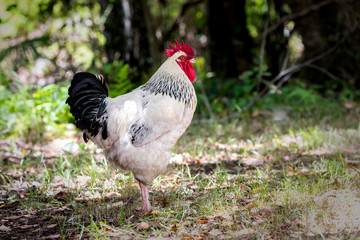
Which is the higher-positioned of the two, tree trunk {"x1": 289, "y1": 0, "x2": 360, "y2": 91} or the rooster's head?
the rooster's head

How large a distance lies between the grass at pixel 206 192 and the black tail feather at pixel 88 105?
2.65 ft

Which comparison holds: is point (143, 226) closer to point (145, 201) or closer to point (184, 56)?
point (145, 201)

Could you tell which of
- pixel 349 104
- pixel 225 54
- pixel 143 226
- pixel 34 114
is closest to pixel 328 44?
pixel 349 104

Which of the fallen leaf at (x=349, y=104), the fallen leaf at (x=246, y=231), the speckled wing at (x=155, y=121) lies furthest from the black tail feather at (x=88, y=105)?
the fallen leaf at (x=349, y=104)

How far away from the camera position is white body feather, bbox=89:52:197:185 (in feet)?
10.8

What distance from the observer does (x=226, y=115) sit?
7.24 metres

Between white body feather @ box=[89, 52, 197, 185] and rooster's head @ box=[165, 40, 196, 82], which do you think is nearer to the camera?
white body feather @ box=[89, 52, 197, 185]

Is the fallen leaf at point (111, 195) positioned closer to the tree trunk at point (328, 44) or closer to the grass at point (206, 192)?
the grass at point (206, 192)

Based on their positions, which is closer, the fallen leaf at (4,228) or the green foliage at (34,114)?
the fallen leaf at (4,228)

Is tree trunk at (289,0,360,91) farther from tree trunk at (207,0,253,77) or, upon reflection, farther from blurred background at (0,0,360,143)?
tree trunk at (207,0,253,77)

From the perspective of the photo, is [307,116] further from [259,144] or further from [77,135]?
[77,135]

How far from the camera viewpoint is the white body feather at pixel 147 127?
330 centimetres

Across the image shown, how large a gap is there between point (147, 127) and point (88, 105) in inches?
26.1

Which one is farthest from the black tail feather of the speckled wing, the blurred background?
the blurred background
